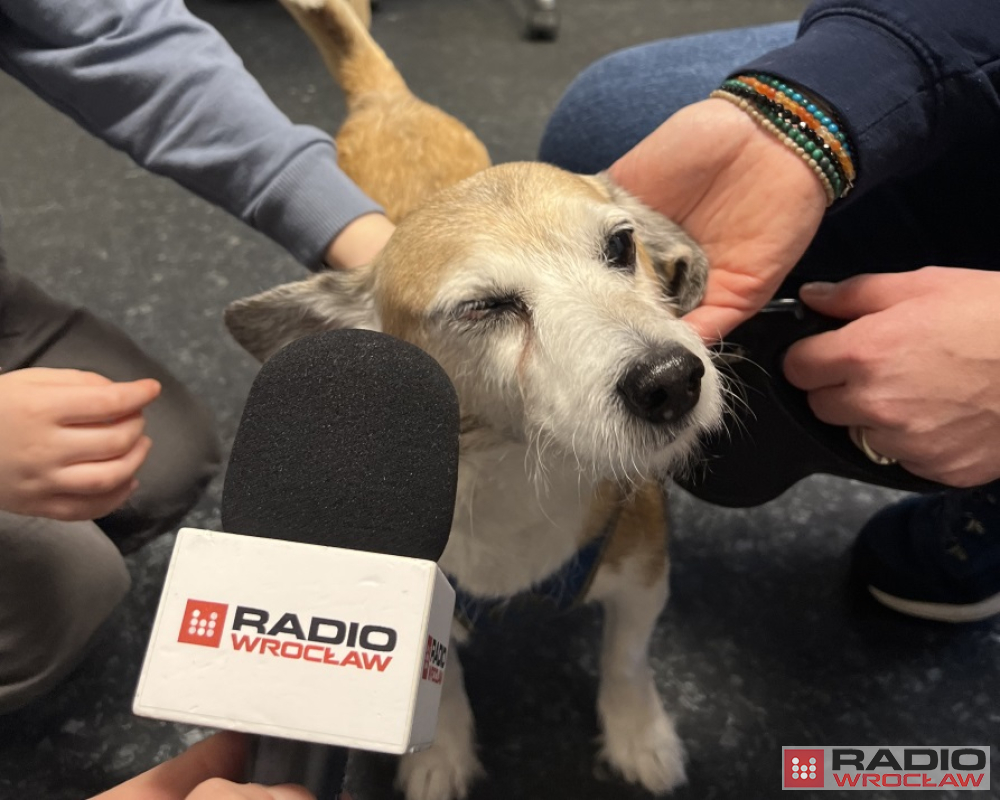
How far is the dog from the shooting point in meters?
0.68

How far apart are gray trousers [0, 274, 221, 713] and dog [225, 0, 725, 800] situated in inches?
11.6

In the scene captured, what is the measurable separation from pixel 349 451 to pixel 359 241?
632mm

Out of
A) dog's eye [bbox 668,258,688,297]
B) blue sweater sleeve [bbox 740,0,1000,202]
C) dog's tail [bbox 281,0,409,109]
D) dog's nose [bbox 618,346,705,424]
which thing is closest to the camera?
dog's nose [bbox 618,346,705,424]

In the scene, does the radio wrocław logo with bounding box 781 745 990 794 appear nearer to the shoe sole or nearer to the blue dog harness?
the shoe sole

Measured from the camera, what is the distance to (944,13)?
796 millimetres

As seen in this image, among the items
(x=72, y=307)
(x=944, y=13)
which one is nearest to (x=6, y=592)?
(x=72, y=307)

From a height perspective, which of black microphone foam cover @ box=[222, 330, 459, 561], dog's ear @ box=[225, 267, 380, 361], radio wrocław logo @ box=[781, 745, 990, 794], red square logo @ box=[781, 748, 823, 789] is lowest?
red square logo @ box=[781, 748, 823, 789]

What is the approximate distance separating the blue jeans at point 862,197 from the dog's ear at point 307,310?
549mm

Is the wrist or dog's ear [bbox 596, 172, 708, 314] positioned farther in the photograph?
the wrist

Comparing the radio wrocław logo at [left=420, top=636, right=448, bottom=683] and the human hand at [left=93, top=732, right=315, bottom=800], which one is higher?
the radio wrocław logo at [left=420, top=636, right=448, bottom=683]

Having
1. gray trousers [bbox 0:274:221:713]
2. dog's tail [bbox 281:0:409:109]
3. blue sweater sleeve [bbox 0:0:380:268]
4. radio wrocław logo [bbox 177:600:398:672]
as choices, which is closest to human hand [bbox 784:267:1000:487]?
radio wrocław logo [bbox 177:600:398:672]

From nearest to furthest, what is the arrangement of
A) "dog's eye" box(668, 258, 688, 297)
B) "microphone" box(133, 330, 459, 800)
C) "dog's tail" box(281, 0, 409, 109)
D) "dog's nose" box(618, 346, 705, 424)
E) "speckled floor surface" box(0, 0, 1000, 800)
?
"microphone" box(133, 330, 459, 800)
"dog's nose" box(618, 346, 705, 424)
"dog's eye" box(668, 258, 688, 297)
"speckled floor surface" box(0, 0, 1000, 800)
"dog's tail" box(281, 0, 409, 109)

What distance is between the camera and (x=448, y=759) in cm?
97

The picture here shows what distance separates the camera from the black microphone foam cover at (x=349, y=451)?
0.47m
